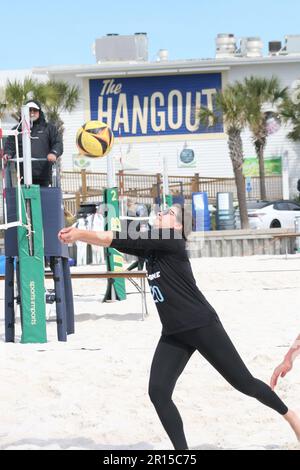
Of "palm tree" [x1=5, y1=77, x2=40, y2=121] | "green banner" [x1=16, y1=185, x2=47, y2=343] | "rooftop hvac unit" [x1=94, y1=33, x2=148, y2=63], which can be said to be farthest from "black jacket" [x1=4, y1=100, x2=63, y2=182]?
"rooftop hvac unit" [x1=94, y1=33, x2=148, y2=63]

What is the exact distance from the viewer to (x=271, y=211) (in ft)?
98.1

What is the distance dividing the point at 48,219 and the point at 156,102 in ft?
103

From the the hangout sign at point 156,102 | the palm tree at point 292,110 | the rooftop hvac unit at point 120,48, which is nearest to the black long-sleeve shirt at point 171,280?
the palm tree at point 292,110

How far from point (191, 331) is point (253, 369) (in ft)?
9.93

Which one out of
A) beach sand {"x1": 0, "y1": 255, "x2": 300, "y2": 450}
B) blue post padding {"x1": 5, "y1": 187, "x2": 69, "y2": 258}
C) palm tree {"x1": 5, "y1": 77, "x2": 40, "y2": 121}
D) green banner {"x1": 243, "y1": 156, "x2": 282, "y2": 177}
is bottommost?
beach sand {"x1": 0, "y1": 255, "x2": 300, "y2": 450}

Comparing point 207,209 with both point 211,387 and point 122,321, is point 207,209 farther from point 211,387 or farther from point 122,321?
point 211,387

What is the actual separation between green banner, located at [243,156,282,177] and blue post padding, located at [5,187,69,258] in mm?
30268

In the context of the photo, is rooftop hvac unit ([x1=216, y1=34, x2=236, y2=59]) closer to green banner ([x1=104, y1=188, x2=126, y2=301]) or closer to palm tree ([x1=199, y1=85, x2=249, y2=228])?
palm tree ([x1=199, y1=85, x2=249, y2=228])

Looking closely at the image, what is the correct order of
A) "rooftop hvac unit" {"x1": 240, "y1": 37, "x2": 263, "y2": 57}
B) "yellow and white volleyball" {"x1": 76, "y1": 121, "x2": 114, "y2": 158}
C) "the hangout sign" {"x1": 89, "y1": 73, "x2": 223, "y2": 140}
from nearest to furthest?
"yellow and white volleyball" {"x1": 76, "y1": 121, "x2": 114, "y2": 158} < "the hangout sign" {"x1": 89, "y1": 73, "x2": 223, "y2": 140} < "rooftop hvac unit" {"x1": 240, "y1": 37, "x2": 263, "y2": 57}

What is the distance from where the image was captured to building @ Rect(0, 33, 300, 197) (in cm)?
4025

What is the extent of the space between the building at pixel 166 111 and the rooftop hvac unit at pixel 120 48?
0.23 ft

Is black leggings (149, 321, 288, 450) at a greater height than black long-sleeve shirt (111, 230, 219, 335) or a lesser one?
lesser

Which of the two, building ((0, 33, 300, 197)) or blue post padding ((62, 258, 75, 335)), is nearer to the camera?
blue post padding ((62, 258, 75, 335))

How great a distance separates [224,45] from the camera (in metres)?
42.1
